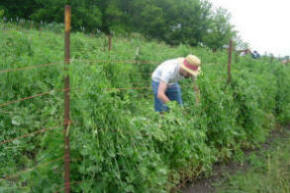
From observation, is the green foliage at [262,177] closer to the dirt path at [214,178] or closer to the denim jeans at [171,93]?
the dirt path at [214,178]

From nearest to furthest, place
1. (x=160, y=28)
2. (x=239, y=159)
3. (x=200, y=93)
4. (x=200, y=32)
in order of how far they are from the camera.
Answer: (x=200, y=93), (x=239, y=159), (x=160, y=28), (x=200, y=32)

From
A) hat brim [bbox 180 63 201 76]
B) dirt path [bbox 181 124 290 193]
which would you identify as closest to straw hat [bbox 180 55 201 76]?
hat brim [bbox 180 63 201 76]

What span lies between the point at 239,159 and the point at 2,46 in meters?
4.11

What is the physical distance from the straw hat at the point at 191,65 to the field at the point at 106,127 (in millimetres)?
128

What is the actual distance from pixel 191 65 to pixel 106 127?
2.16m

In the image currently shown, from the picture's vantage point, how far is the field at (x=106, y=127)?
8.55 feet

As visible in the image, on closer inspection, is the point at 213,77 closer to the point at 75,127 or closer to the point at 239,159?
the point at 239,159

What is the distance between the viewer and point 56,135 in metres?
2.53

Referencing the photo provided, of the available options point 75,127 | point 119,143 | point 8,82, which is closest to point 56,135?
point 75,127

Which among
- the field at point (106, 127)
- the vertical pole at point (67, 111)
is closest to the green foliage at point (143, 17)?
the field at point (106, 127)

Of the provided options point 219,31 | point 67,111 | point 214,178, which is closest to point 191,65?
point 214,178

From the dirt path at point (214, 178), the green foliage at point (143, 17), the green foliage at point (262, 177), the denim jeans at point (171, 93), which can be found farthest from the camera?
the green foliage at point (143, 17)

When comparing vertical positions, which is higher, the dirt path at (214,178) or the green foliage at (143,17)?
the green foliage at (143,17)

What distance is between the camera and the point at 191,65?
466 centimetres
